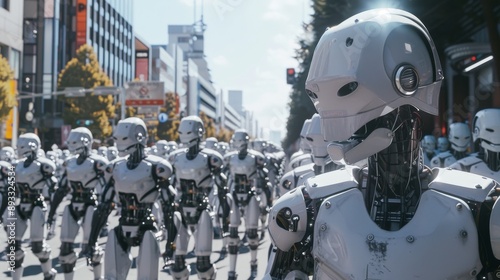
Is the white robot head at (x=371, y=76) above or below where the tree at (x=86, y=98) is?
below

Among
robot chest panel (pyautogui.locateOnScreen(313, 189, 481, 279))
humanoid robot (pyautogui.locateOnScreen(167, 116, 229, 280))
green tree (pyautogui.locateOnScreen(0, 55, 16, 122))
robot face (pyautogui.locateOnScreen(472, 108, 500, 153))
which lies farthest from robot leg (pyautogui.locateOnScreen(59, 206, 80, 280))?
green tree (pyautogui.locateOnScreen(0, 55, 16, 122))

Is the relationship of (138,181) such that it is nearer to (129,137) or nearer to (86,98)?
(129,137)

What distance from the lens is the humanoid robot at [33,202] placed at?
28.5ft

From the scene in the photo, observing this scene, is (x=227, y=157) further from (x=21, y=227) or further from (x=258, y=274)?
(x=21, y=227)

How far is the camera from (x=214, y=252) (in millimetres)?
12844

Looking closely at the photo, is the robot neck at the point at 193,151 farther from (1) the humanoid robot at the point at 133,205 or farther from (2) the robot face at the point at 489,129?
(2) the robot face at the point at 489,129

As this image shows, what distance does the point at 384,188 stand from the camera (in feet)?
9.70

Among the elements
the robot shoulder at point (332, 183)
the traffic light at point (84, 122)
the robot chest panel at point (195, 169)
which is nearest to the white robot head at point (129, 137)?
the robot chest panel at point (195, 169)

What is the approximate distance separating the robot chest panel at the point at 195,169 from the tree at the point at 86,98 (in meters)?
33.1

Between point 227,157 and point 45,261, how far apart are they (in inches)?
231

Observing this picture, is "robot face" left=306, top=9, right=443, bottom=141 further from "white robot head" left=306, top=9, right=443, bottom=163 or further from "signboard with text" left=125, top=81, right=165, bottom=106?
"signboard with text" left=125, top=81, right=165, bottom=106

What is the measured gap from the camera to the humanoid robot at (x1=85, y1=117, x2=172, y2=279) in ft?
21.3

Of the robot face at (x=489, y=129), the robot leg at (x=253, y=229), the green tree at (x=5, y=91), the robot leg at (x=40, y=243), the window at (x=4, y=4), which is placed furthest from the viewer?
the window at (x=4, y=4)

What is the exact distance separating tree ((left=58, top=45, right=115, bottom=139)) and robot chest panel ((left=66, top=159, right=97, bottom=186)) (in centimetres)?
3144
